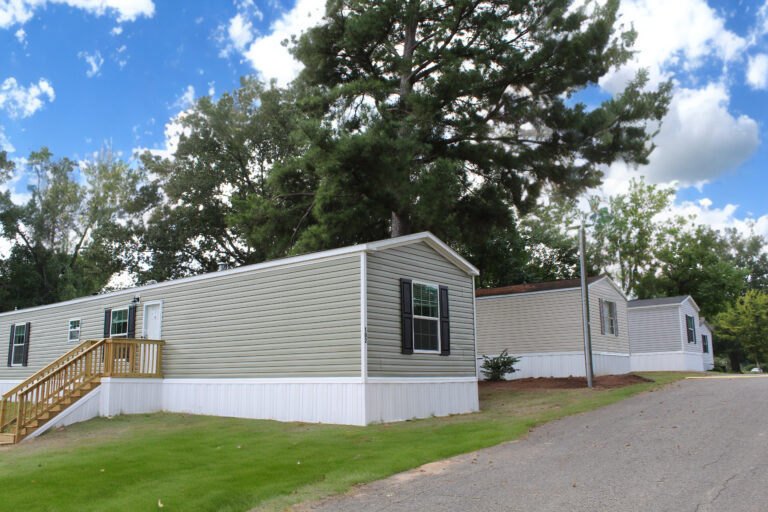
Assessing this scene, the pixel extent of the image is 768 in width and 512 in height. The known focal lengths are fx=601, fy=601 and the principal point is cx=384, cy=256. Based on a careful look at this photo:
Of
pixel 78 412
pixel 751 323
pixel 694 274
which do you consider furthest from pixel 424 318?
pixel 694 274

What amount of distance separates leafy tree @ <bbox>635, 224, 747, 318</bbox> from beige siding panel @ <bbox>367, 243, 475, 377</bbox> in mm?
27008

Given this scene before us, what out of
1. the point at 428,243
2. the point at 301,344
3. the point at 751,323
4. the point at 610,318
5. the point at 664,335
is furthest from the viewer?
the point at 751,323

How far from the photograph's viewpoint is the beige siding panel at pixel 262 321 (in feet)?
36.9

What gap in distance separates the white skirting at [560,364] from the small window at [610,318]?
808 mm

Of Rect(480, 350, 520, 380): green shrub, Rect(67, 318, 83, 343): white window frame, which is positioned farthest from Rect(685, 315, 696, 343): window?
Rect(67, 318, 83, 343): white window frame

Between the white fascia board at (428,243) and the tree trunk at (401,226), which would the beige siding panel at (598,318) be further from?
the white fascia board at (428,243)

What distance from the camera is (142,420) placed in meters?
12.8

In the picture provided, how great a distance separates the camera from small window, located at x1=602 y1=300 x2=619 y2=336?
2047 centimetres

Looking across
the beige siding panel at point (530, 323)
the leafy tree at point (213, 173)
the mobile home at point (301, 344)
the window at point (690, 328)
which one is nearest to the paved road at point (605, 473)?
the mobile home at point (301, 344)

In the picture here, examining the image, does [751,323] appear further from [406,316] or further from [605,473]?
[605,473]

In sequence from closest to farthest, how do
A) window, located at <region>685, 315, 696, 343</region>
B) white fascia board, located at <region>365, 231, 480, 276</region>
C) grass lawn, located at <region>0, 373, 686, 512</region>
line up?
grass lawn, located at <region>0, 373, 686, 512</region>
white fascia board, located at <region>365, 231, 480, 276</region>
window, located at <region>685, 315, 696, 343</region>

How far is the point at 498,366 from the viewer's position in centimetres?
1914

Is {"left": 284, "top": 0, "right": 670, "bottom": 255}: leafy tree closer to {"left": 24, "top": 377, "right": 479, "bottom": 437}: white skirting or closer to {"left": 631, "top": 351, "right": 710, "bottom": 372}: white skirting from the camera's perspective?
{"left": 24, "top": 377, "right": 479, "bottom": 437}: white skirting

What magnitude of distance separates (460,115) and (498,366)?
7984 mm
